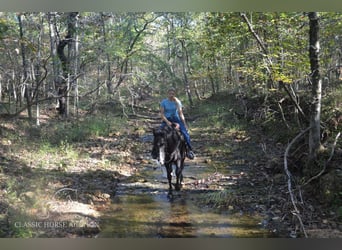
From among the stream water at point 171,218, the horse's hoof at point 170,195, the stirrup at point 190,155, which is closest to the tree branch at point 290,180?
the stream water at point 171,218

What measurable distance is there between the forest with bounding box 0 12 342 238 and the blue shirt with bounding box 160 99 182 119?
0.31ft

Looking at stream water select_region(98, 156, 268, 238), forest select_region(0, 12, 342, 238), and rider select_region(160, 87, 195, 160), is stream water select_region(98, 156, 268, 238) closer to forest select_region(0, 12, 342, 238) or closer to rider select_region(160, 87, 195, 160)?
forest select_region(0, 12, 342, 238)

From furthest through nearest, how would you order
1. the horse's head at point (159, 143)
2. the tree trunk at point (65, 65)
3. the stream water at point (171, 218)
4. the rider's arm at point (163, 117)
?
the tree trunk at point (65, 65) < the rider's arm at point (163, 117) < the horse's head at point (159, 143) < the stream water at point (171, 218)

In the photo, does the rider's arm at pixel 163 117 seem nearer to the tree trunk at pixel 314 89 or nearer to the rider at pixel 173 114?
the rider at pixel 173 114

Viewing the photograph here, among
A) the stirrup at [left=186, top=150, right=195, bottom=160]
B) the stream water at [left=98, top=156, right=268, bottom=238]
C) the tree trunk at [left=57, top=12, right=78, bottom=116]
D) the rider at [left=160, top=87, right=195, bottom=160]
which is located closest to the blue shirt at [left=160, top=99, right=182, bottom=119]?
the rider at [left=160, top=87, right=195, bottom=160]

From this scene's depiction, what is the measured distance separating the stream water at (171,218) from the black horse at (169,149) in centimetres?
21

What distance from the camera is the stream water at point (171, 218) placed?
12.2 feet

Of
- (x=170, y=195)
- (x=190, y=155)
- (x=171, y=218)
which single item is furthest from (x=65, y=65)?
(x=171, y=218)

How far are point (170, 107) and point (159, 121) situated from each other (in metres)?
0.19

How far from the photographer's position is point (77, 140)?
4.22 metres

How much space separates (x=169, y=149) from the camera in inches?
160

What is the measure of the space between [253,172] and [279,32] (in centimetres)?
141

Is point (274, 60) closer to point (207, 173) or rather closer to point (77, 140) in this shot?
point (207, 173)

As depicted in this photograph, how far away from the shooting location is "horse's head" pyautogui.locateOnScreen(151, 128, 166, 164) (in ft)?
13.0
